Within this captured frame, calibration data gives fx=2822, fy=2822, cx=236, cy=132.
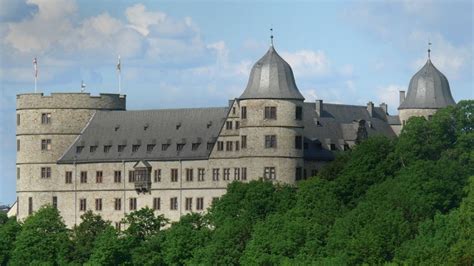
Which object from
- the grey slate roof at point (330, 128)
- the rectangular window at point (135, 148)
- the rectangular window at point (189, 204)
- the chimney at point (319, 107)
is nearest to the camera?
the grey slate roof at point (330, 128)

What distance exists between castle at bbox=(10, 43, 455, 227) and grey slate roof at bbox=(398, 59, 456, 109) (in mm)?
70

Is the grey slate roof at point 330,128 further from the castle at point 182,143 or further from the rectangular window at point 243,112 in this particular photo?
the rectangular window at point 243,112

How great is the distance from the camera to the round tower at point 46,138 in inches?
7810

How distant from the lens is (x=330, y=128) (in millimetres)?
193500

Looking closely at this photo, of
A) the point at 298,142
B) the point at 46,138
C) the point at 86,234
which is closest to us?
the point at 298,142

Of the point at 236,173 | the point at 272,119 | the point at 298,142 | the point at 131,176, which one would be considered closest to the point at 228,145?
the point at 236,173

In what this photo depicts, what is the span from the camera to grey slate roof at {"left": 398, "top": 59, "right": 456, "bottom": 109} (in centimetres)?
19675

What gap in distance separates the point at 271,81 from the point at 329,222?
1426 cm

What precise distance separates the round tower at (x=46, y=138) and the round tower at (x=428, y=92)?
2297 cm

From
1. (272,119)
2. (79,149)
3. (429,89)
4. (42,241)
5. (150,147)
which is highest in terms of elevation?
(429,89)

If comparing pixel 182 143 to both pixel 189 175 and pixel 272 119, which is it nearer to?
pixel 189 175

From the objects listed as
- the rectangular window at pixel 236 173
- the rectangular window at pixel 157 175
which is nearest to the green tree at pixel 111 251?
the rectangular window at pixel 236 173

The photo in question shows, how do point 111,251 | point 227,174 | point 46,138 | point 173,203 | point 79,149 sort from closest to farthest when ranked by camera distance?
point 111,251, point 227,174, point 173,203, point 79,149, point 46,138

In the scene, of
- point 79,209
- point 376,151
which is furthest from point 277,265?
point 79,209
